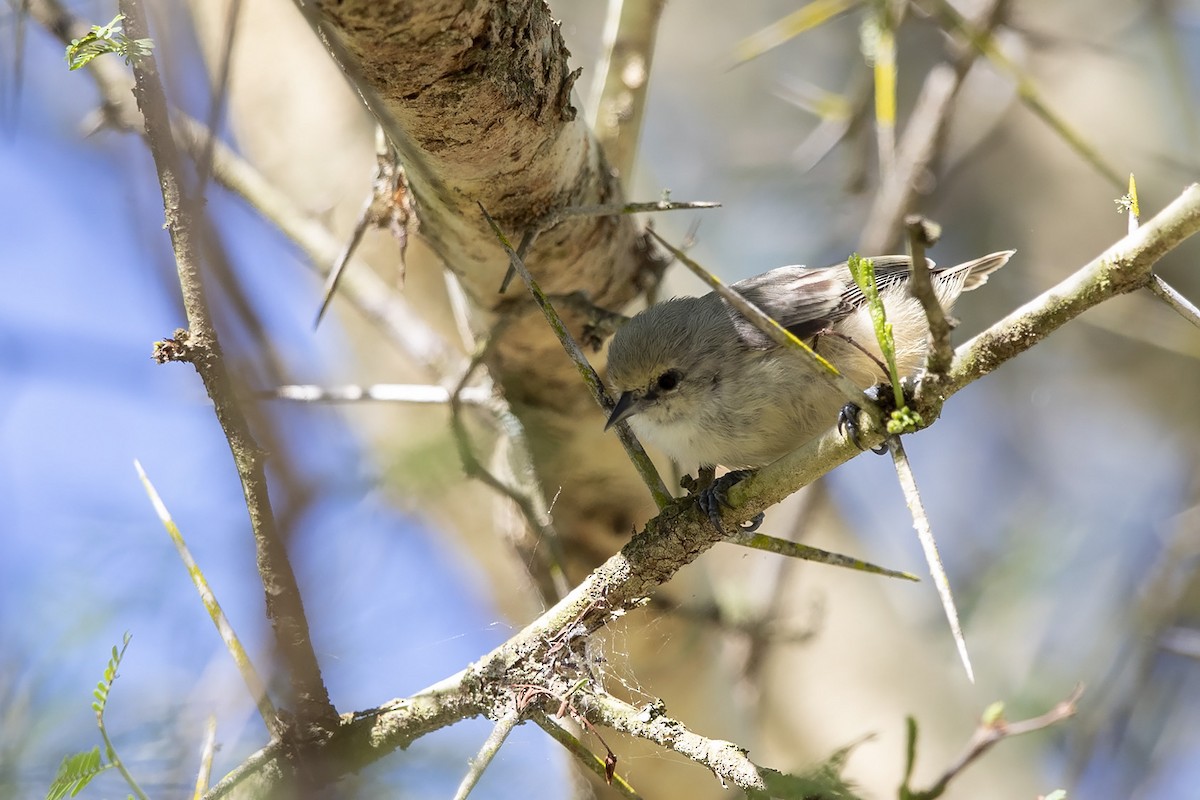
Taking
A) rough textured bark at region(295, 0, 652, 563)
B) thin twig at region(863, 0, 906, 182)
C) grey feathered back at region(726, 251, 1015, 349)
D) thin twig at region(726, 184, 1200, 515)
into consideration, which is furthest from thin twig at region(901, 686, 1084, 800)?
thin twig at region(863, 0, 906, 182)

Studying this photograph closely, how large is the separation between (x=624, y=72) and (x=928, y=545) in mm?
2059

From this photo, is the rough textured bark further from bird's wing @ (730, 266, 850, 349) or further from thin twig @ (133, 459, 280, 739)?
thin twig @ (133, 459, 280, 739)

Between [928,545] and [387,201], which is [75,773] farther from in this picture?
[387,201]

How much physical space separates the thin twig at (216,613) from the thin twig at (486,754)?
0.35 meters

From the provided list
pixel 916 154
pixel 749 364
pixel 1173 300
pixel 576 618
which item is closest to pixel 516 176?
pixel 749 364

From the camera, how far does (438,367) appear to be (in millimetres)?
3156

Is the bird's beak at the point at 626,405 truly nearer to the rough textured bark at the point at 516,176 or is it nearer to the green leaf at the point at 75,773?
the rough textured bark at the point at 516,176

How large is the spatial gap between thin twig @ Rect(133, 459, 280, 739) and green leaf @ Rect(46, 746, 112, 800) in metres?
0.24

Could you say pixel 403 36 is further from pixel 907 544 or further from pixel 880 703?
pixel 907 544

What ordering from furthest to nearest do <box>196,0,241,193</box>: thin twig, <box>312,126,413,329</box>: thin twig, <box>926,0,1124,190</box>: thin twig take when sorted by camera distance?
1. <box>312,126,413,329</box>: thin twig
2. <box>926,0,1124,190</box>: thin twig
3. <box>196,0,241,193</box>: thin twig

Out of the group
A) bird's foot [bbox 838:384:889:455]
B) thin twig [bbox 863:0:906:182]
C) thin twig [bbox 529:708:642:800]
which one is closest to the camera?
bird's foot [bbox 838:384:889:455]

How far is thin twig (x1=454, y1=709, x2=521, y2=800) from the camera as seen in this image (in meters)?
1.42

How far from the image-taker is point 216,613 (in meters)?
1.57

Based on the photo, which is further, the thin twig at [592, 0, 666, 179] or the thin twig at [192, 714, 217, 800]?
the thin twig at [592, 0, 666, 179]
